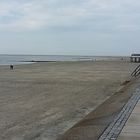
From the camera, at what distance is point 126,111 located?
36.1 feet

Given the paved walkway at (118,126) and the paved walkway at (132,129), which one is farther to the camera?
Result: the paved walkway at (118,126)

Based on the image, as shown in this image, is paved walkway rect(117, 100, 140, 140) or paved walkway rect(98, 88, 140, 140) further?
paved walkway rect(98, 88, 140, 140)

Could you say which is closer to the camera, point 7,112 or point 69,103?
point 7,112

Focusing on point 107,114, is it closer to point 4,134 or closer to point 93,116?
point 93,116

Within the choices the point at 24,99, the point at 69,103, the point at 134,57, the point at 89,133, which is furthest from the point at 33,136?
the point at 134,57

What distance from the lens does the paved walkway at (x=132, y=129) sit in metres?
7.63

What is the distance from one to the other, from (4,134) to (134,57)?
292 ft

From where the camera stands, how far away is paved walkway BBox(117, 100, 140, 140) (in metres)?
7.63

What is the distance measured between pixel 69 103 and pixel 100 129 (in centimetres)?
696

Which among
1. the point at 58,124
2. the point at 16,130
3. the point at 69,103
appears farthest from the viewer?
the point at 69,103

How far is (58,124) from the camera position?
1077 cm

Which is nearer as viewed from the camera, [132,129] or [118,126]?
[132,129]

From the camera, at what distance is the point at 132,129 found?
329 inches

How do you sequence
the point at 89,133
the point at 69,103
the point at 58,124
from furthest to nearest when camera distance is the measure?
the point at 69,103 → the point at 58,124 → the point at 89,133
